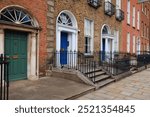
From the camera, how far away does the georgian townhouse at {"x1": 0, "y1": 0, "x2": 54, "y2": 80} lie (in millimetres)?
7008

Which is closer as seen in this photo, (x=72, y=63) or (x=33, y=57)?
(x=33, y=57)

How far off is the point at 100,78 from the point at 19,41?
4.13 meters

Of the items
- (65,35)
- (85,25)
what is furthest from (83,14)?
(65,35)

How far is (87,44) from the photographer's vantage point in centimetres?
1254

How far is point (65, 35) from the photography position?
35.0 feet

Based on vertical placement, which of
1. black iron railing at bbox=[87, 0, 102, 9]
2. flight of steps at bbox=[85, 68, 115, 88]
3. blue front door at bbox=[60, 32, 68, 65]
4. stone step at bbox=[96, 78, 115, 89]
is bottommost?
stone step at bbox=[96, 78, 115, 89]

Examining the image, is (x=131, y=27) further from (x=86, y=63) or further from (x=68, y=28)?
(x=68, y=28)

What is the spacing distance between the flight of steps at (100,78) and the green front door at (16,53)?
292 cm

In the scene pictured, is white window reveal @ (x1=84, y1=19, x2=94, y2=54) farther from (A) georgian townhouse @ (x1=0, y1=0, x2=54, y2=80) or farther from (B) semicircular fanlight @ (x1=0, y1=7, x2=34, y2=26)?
(B) semicircular fanlight @ (x1=0, y1=7, x2=34, y2=26)

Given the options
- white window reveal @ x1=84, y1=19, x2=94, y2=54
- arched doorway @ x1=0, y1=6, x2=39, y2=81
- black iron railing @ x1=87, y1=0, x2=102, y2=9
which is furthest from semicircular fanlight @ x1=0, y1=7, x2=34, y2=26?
black iron railing @ x1=87, y1=0, x2=102, y2=9

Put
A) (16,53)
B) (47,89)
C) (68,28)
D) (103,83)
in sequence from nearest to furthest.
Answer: (47,89) < (16,53) < (103,83) < (68,28)

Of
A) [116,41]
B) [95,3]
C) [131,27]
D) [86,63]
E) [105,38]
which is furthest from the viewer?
[131,27]

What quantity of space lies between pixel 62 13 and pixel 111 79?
457 cm

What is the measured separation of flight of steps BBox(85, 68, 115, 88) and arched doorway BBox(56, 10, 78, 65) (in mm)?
Answer: 1474
